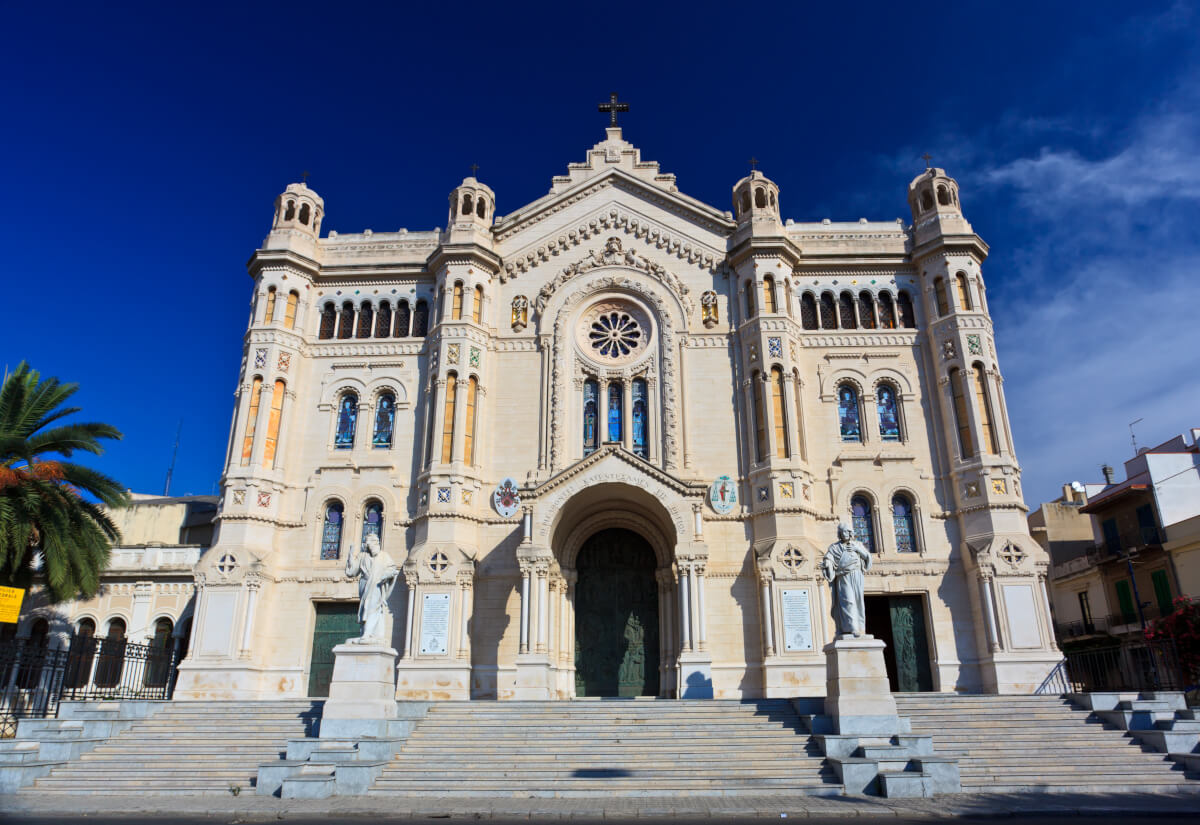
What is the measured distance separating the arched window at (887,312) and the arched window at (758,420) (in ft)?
18.5

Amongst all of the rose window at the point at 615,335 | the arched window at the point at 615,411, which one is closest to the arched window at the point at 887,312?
the rose window at the point at 615,335

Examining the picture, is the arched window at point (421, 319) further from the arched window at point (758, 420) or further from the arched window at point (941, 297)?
the arched window at point (941, 297)

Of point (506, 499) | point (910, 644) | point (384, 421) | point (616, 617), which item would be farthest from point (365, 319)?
point (910, 644)

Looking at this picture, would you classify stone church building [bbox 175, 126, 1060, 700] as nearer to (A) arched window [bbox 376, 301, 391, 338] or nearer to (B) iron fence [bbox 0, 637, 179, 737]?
(A) arched window [bbox 376, 301, 391, 338]

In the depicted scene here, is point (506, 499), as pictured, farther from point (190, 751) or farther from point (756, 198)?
point (756, 198)

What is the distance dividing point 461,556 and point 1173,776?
18590 millimetres

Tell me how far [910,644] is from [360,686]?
1717 centimetres

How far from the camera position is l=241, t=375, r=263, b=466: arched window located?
26.8 m

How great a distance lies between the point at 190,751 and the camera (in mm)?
16812

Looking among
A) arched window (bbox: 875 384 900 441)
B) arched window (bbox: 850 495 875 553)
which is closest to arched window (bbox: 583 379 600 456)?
arched window (bbox: 850 495 875 553)

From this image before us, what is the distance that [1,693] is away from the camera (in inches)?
833

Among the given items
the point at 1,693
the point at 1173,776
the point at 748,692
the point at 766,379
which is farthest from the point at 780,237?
the point at 1,693

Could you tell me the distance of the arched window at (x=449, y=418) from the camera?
87.1 ft

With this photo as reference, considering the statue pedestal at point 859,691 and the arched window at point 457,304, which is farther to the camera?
the arched window at point 457,304
